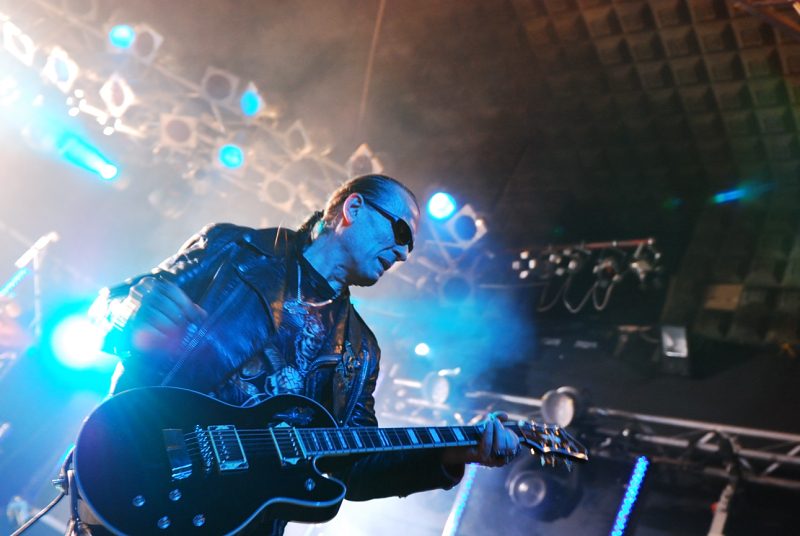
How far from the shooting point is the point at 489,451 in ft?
8.55

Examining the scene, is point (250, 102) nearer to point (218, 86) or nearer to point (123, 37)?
point (218, 86)

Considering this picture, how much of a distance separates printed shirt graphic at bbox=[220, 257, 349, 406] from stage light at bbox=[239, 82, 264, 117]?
6.73 metres

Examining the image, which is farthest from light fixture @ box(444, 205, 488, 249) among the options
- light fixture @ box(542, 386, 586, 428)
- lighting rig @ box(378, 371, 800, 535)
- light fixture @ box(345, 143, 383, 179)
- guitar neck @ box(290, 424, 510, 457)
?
guitar neck @ box(290, 424, 510, 457)

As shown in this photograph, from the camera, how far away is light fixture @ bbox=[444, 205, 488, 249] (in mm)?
9500

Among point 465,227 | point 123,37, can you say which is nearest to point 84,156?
point 123,37

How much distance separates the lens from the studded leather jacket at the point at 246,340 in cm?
190

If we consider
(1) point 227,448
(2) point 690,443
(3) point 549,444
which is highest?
(2) point 690,443

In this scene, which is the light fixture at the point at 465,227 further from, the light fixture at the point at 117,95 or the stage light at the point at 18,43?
the stage light at the point at 18,43

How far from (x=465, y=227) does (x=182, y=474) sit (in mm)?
8375

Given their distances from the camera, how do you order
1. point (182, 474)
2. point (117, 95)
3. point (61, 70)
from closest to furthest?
1. point (182, 474)
2. point (61, 70)
3. point (117, 95)

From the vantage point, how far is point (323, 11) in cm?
930

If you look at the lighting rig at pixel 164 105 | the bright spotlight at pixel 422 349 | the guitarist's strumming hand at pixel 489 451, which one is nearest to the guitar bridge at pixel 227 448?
the guitarist's strumming hand at pixel 489 451

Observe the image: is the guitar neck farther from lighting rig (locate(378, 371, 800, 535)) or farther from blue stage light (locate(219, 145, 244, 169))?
blue stage light (locate(219, 145, 244, 169))

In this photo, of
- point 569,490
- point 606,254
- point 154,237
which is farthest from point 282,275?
point 154,237
